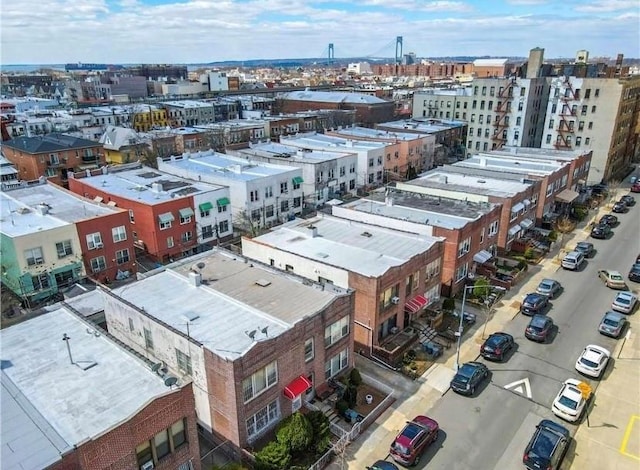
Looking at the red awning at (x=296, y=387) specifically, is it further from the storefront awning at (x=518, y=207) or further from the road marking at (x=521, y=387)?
the storefront awning at (x=518, y=207)

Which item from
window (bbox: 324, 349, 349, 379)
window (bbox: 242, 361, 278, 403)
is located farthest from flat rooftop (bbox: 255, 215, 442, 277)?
window (bbox: 242, 361, 278, 403)

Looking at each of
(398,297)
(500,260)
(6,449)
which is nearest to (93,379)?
(6,449)

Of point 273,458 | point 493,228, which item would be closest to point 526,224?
point 493,228

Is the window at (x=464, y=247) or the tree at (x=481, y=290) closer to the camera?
the tree at (x=481, y=290)

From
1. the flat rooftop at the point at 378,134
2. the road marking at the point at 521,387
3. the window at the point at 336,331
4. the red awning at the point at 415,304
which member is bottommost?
the road marking at the point at 521,387

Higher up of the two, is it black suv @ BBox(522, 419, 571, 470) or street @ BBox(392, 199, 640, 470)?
black suv @ BBox(522, 419, 571, 470)

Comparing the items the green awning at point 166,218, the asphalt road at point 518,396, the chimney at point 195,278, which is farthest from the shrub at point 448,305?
the green awning at point 166,218

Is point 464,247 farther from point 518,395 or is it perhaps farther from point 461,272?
point 518,395

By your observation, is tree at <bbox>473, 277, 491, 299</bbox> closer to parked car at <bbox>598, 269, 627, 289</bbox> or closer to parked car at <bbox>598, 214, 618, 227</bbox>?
parked car at <bbox>598, 269, 627, 289</bbox>
